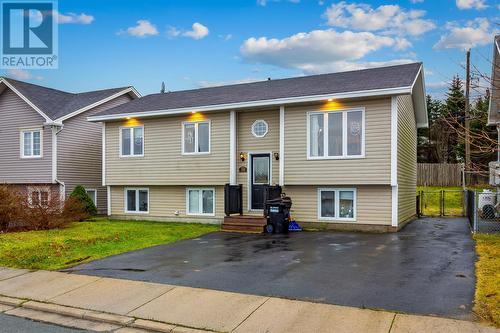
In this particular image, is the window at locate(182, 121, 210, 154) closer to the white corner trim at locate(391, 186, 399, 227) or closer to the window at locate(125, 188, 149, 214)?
the window at locate(125, 188, 149, 214)

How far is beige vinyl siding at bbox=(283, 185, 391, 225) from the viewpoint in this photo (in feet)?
45.2

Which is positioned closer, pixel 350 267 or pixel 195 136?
pixel 350 267

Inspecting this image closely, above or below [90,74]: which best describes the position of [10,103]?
below

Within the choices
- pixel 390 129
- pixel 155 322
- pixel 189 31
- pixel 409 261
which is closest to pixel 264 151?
pixel 390 129

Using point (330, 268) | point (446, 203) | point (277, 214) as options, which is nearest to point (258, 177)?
point (277, 214)

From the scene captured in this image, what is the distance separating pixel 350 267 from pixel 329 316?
2981 millimetres

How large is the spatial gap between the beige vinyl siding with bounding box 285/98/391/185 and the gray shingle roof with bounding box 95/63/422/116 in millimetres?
593

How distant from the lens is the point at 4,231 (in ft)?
47.0

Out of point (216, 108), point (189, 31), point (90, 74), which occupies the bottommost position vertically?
point (216, 108)

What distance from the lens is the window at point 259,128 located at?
15904 millimetres

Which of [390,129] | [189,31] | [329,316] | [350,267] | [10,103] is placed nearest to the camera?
[329,316]

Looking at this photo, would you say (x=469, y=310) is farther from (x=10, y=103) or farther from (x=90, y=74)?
(x=90, y=74)

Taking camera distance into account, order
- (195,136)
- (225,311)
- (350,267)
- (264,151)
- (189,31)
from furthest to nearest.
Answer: (189,31) < (195,136) < (264,151) < (350,267) < (225,311)

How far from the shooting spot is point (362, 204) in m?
14.1
